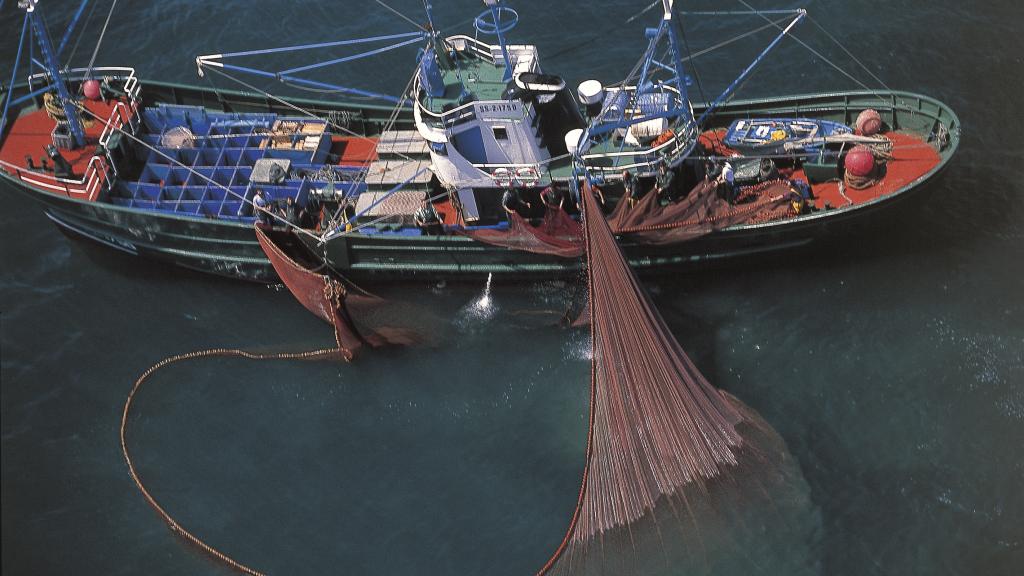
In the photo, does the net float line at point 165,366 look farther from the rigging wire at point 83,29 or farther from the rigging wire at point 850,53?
the rigging wire at point 850,53

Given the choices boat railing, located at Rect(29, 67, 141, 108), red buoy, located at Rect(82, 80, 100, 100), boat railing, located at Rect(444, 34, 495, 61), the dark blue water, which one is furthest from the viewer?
red buoy, located at Rect(82, 80, 100, 100)

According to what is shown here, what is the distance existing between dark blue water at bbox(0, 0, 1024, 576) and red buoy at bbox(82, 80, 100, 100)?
19.7ft

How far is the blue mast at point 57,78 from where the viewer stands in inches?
1698

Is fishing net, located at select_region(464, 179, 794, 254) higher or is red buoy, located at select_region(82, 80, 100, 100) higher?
red buoy, located at select_region(82, 80, 100, 100)

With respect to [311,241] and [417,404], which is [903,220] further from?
[311,241]

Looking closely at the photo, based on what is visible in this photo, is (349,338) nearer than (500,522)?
No

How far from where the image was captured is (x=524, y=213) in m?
41.4

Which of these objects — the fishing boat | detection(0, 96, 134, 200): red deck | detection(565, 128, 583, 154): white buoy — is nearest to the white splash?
the fishing boat

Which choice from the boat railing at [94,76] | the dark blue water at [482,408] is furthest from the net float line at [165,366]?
the boat railing at [94,76]

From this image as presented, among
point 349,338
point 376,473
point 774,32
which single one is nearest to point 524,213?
point 349,338

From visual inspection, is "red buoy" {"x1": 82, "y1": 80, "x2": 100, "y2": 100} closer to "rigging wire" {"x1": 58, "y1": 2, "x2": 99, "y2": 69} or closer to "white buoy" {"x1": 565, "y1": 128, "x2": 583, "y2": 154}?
"rigging wire" {"x1": 58, "y1": 2, "x2": 99, "y2": 69}

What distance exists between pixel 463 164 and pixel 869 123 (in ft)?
50.8

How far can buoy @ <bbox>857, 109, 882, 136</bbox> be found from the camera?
4078 cm

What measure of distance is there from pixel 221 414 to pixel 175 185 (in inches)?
420
